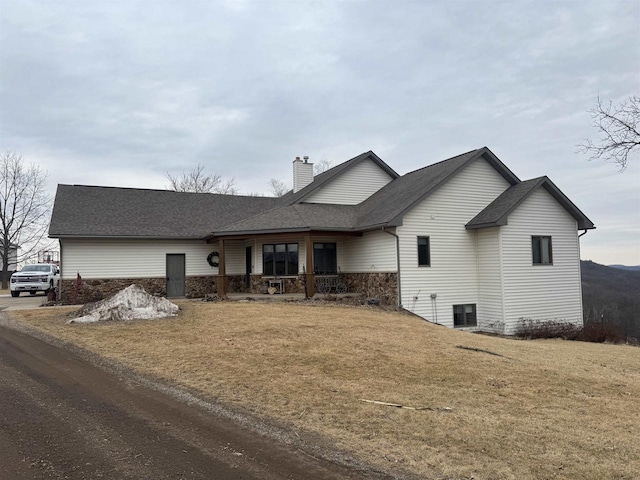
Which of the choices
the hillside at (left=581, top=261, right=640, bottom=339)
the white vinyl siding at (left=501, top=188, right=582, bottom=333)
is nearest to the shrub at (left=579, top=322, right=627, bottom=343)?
the white vinyl siding at (left=501, top=188, right=582, bottom=333)

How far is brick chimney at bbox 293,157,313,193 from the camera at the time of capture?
958 inches

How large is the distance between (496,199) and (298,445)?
54.5ft

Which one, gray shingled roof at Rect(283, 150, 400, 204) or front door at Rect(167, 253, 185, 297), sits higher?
gray shingled roof at Rect(283, 150, 400, 204)

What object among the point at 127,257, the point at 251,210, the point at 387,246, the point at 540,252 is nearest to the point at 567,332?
the point at 540,252

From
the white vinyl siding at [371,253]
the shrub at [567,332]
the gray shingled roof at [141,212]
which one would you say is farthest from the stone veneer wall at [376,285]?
the gray shingled roof at [141,212]

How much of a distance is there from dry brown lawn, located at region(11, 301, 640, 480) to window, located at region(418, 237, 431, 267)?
16.6 feet

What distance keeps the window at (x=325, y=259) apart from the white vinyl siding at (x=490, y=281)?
594 centimetres

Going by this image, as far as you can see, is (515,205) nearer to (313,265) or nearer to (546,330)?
(546,330)

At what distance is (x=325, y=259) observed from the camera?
66.8 ft

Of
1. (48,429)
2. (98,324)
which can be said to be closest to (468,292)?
(98,324)

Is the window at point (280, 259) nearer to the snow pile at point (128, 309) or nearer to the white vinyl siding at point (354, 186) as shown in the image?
the white vinyl siding at point (354, 186)

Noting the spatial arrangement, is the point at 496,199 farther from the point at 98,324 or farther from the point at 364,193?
the point at 98,324

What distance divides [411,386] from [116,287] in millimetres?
16742

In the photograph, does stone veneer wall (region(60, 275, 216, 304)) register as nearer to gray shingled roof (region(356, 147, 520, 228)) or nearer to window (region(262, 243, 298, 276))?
window (region(262, 243, 298, 276))
